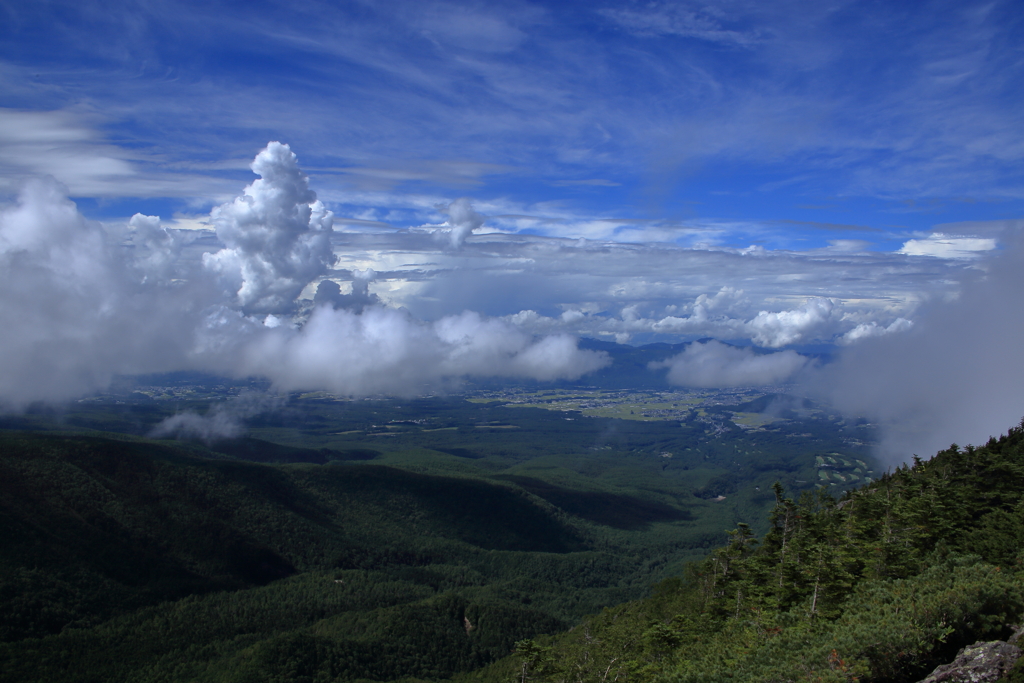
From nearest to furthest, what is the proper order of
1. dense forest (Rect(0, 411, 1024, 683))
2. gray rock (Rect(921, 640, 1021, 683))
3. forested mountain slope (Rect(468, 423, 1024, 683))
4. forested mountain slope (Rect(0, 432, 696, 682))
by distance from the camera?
gray rock (Rect(921, 640, 1021, 683)) < forested mountain slope (Rect(468, 423, 1024, 683)) < dense forest (Rect(0, 411, 1024, 683)) < forested mountain slope (Rect(0, 432, 696, 682))

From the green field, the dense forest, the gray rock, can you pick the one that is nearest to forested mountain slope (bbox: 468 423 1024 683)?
the dense forest

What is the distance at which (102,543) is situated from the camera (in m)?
146

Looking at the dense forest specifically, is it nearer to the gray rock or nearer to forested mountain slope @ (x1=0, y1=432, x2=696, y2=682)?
forested mountain slope @ (x1=0, y1=432, x2=696, y2=682)

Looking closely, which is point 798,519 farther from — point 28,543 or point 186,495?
point 186,495

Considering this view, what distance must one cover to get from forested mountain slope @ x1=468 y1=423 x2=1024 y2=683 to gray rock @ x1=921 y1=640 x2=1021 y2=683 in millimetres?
2249

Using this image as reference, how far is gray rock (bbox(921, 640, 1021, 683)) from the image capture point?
2492cm

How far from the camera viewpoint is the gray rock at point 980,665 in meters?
24.9

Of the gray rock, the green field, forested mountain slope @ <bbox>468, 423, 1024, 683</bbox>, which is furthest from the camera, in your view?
the green field

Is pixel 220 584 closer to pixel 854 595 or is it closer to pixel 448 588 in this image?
pixel 448 588

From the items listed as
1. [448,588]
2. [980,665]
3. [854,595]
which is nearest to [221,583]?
[448,588]

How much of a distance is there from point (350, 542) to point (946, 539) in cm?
17364

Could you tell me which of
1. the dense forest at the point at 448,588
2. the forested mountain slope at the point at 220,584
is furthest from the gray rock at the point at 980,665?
the forested mountain slope at the point at 220,584

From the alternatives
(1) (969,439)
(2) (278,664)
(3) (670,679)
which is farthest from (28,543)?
(1) (969,439)

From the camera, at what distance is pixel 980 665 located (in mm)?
25609
